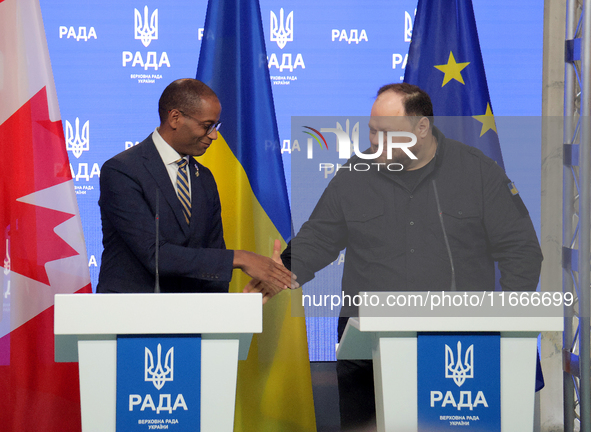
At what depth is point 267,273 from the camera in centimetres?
202

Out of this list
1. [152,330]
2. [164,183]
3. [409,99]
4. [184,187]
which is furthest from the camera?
[184,187]

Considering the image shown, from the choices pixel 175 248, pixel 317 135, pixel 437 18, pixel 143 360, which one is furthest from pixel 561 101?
pixel 143 360

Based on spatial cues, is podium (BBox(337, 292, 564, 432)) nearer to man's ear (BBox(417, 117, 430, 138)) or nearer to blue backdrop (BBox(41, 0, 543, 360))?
man's ear (BBox(417, 117, 430, 138))

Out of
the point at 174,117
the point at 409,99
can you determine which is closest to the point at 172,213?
the point at 174,117

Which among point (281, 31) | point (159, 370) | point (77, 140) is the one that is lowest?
point (159, 370)

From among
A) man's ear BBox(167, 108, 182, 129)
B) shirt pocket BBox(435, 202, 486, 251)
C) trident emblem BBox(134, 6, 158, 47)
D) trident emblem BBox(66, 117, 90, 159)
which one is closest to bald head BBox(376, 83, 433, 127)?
shirt pocket BBox(435, 202, 486, 251)

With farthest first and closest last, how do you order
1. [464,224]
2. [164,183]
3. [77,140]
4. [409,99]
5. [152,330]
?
[77,140], [164,183], [409,99], [464,224], [152,330]

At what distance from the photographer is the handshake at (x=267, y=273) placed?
77.1 inches

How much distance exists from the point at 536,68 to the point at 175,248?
8.58 ft

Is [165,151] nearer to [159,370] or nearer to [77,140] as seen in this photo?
[159,370]

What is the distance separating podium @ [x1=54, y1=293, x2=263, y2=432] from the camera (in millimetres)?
1303

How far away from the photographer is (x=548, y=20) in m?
3.01

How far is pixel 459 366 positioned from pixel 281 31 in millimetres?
2537

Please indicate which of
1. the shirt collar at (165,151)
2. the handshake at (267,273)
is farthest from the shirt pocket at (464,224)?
the shirt collar at (165,151)
